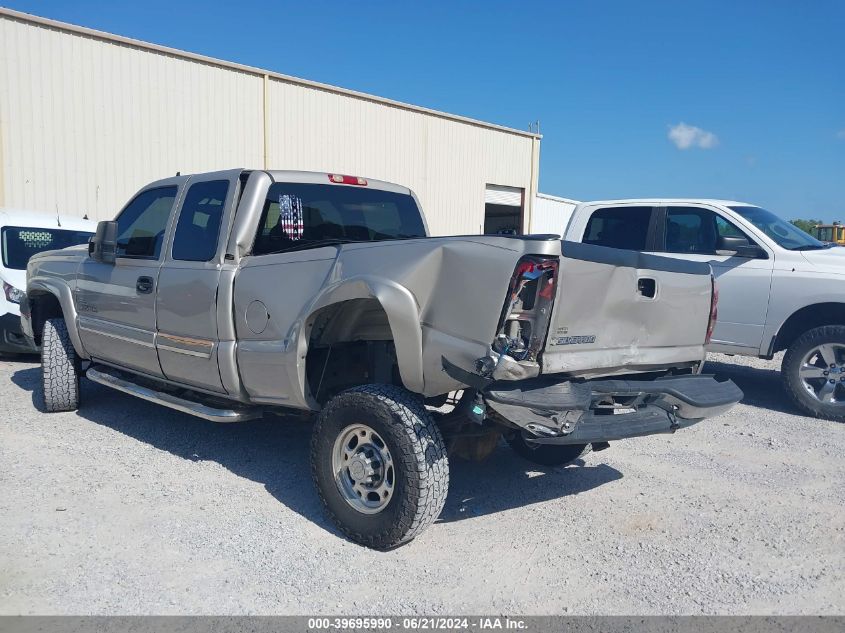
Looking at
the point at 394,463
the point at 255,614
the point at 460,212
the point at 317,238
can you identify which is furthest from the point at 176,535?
the point at 460,212

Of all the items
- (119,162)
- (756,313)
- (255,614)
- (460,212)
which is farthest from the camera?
(460,212)

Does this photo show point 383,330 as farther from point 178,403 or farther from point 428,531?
point 178,403

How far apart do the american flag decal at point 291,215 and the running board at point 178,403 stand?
3.99ft

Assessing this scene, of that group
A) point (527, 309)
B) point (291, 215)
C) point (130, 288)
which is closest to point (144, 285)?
point (130, 288)

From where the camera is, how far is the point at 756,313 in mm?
7090

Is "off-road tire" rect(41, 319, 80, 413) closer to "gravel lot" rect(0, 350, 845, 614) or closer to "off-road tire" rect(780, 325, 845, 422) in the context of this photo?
"gravel lot" rect(0, 350, 845, 614)

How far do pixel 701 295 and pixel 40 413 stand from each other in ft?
18.4

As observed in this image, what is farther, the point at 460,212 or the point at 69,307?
the point at 460,212

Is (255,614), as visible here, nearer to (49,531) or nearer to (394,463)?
(394,463)

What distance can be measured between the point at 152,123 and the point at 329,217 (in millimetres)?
11163

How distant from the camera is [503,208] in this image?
971 inches

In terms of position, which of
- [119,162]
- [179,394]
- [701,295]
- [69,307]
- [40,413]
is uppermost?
[119,162]

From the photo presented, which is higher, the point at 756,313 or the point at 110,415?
the point at 756,313

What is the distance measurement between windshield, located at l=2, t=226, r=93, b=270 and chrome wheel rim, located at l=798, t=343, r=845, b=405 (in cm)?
869
